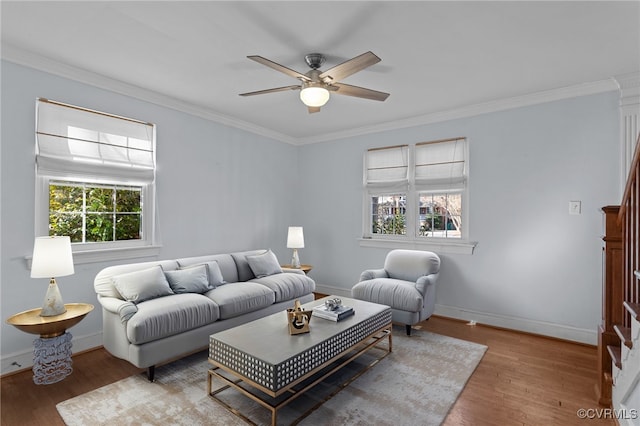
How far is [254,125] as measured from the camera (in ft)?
16.1

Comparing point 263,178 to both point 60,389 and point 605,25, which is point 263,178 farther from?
point 605,25

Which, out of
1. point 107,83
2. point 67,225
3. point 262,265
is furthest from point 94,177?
point 262,265

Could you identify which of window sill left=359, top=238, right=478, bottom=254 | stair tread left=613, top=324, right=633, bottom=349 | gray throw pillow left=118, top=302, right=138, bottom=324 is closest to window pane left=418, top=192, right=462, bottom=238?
window sill left=359, top=238, right=478, bottom=254

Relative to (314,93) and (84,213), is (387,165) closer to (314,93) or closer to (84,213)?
(314,93)

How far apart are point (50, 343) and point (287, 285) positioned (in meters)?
2.20

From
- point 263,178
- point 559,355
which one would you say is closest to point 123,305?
point 263,178

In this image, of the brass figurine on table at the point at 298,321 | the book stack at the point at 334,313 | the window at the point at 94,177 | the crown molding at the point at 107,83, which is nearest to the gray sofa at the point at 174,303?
the window at the point at 94,177

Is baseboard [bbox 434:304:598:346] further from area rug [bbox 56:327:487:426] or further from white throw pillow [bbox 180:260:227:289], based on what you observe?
white throw pillow [bbox 180:260:227:289]

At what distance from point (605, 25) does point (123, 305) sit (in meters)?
4.25

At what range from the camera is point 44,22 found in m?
2.32

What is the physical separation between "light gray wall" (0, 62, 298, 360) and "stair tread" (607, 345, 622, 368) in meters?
4.10

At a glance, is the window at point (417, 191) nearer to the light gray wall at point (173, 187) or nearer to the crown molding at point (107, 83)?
the light gray wall at point (173, 187)

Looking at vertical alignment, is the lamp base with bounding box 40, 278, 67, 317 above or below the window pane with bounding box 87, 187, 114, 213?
below

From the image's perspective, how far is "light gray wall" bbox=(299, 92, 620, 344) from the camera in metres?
3.38
